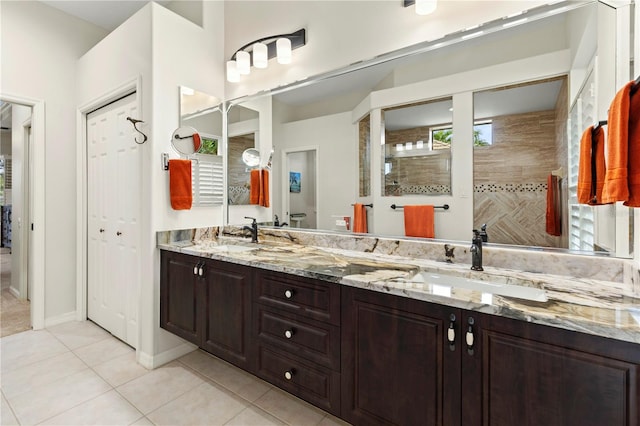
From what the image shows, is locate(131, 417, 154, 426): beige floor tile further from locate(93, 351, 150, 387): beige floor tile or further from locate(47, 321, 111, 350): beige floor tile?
locate(47, 321, 111, 350): beige floor tile

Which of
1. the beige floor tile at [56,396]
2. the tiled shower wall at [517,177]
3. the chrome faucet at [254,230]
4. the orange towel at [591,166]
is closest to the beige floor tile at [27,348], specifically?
the beige floor tile at [56,396]

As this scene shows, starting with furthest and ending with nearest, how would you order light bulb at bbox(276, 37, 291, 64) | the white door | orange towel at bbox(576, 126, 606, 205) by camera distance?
1. the white door
2. light bulb at bbox(276, 37, 291, 64)
3. orange towel at bbox(576, 126, 606, 205)

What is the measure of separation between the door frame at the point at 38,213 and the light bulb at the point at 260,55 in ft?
7.25

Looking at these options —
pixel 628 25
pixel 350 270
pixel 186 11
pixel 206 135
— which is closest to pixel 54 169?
pixel 206 135

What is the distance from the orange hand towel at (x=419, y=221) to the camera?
174 cm

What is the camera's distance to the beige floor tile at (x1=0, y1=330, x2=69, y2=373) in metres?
2.36

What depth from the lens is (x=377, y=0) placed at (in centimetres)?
187

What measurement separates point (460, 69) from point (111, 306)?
333 cm

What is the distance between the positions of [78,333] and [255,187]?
2.16 m

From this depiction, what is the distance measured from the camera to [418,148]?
1.74 meters

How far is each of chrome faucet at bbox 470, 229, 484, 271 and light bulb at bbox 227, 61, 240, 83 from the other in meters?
2.27

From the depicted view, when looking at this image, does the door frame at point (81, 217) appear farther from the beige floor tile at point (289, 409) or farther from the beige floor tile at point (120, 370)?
the beige floor tile at point (289, 409)

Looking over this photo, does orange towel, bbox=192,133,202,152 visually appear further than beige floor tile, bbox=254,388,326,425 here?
Yes

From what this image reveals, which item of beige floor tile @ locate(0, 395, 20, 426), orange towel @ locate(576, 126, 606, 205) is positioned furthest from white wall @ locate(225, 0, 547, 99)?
beige floor tile @ locate(0, 395, 20, 426)
